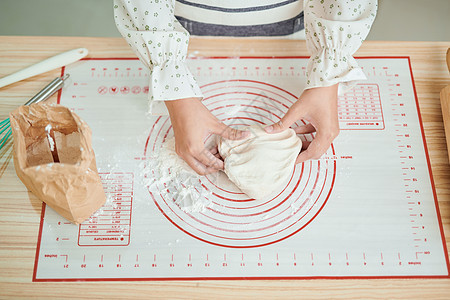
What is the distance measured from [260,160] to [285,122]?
0.08 metres

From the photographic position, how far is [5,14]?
4.93 ft

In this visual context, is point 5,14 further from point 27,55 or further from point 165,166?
point 165,166

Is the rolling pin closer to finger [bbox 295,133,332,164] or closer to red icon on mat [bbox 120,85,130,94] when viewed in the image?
finger [bbox 295,133,332,164]

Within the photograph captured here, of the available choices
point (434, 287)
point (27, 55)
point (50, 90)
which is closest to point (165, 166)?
point (50, 90)

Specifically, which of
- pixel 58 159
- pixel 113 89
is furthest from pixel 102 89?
pixel 58 159

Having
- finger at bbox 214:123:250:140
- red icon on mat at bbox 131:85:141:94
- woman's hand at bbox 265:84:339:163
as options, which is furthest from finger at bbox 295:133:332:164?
red icon on mat at bbox 131:85:141:94

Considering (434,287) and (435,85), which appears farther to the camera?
(435,85)

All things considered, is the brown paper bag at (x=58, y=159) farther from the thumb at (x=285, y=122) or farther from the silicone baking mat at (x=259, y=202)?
the thumb at (x=285, y=122)

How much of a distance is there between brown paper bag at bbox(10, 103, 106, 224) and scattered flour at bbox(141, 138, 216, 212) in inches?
3.9

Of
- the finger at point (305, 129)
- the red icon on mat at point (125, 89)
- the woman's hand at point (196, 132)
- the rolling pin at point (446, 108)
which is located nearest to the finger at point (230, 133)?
the woman's hand at point (196, 132)

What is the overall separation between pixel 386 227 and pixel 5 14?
1.47m

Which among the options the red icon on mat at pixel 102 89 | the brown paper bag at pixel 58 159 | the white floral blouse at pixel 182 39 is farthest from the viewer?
the red icon on mat at pixel 102 89

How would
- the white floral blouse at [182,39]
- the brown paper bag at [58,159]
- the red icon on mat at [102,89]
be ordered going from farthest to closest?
1. the red icon on mat at [102,89]
2. the white floral blouse at [182,39]
3. the brown paper bag at [58,159]

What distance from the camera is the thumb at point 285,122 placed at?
0.76m
